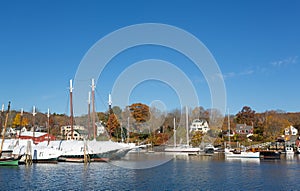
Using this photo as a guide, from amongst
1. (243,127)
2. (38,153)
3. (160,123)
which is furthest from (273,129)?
(38,153)

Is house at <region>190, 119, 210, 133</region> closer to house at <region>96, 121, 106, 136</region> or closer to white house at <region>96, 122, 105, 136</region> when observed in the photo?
house at <region>96, 121, 106, 136</region>

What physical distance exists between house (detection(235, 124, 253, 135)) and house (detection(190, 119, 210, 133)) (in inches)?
461

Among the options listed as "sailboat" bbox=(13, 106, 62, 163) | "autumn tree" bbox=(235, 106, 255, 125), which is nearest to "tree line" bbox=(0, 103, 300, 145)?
"autumn tree" bbox=(235, 106, 255, 125)

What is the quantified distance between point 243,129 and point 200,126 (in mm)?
15699

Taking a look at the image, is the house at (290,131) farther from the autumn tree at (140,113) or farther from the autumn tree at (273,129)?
the autumn tree at (140,113)

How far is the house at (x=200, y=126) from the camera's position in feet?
324

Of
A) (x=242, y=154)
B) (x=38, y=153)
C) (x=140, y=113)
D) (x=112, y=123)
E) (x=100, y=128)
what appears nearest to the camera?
(x=38, y=153)

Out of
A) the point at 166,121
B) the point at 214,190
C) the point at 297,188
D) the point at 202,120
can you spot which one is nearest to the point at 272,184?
the point at 297,188

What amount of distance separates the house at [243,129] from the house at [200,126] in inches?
461

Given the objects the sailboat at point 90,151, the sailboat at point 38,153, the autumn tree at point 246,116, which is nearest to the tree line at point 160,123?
the autumn tree at point 246,116

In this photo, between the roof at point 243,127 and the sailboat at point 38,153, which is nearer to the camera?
the sailboat at point 38,153

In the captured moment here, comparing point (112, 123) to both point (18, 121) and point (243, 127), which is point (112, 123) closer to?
point (243, 127)

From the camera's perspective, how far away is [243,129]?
10881 centimetres

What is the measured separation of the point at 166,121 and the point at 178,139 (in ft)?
19.7
